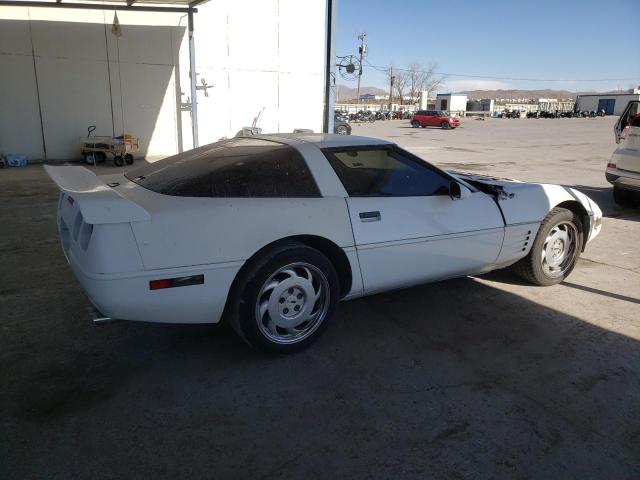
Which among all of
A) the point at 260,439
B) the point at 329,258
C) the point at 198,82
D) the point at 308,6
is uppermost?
the point at 308,6

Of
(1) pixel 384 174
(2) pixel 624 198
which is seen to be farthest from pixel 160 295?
(2) pixel 624 198

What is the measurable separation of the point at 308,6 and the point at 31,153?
9.37 metres

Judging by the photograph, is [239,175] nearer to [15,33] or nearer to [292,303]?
[292,303]

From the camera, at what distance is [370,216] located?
10.6ft

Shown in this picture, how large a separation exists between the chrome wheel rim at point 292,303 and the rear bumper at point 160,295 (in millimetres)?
263

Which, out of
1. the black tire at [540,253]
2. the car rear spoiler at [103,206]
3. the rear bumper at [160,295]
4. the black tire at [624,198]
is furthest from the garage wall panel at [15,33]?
the black tire at [624,198]

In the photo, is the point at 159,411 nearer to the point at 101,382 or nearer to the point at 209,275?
the point at 101,382

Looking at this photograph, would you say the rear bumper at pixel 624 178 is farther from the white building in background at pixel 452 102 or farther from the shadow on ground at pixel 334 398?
the white building in background at pixel 452 102

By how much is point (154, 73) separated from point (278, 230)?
527 inches

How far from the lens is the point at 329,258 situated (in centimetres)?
320

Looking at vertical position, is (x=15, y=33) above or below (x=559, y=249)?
above

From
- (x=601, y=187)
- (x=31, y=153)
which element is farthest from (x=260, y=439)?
(x=31, y=153)

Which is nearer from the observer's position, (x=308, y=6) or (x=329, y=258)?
(x=329, y=258)

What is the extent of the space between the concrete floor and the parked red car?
3657cm
